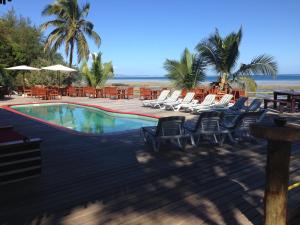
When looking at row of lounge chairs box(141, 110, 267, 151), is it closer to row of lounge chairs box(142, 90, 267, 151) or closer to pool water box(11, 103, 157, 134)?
row of lounge chairs box(142, 90, 267, 151)

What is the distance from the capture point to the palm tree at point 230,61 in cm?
1430

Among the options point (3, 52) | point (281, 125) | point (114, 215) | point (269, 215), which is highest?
point (3, 52)

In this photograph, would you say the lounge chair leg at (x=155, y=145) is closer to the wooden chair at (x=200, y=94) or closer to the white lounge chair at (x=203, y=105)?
the white lounge chair at (x=203, y=105)

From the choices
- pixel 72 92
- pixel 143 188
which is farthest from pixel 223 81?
pixel 143 188

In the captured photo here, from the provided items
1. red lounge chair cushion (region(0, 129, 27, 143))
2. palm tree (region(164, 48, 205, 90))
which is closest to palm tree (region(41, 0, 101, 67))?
palm tree (region(164, 48, 205, 90))

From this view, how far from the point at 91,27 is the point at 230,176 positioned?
21977 millimetres

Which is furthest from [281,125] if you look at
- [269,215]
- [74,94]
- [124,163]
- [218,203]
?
[74,94]

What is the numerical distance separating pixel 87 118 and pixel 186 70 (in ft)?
20.1

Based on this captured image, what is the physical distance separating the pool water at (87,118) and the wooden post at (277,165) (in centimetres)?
812

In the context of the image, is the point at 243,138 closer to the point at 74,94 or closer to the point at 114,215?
the point at 114,215

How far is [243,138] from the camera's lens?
727 cm

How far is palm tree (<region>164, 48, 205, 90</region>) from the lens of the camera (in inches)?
627

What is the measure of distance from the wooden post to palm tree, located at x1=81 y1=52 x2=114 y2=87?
1979 cm

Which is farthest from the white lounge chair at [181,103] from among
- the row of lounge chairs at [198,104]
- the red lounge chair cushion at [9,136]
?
the red lounge chair cushion at [9,136]
